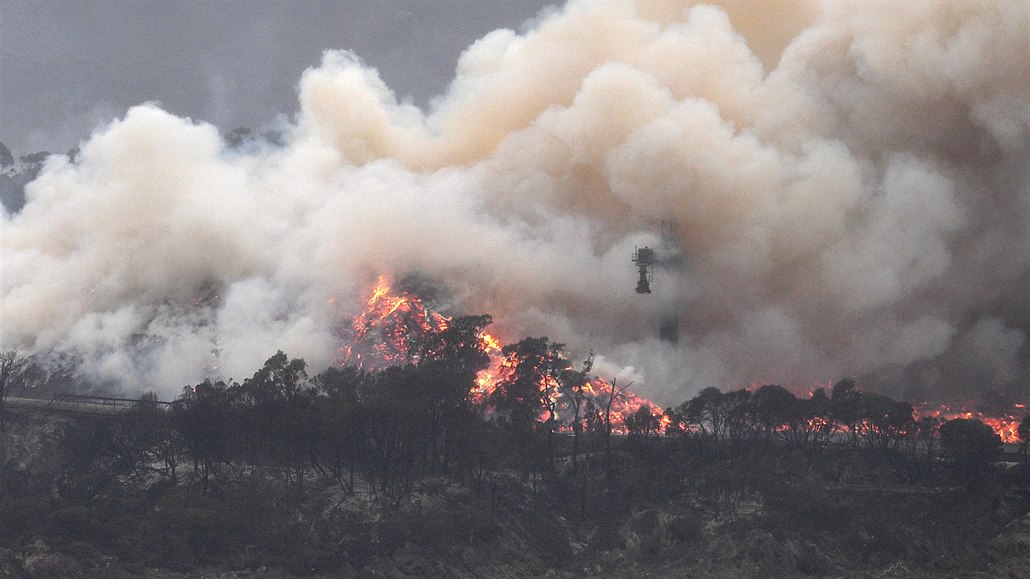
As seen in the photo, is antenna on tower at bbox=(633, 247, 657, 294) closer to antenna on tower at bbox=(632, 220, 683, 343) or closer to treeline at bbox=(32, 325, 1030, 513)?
antenna on tower at bbox=(632, 220, 683, 343)

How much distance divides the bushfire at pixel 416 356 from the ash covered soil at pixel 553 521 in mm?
7804

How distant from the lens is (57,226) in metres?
121

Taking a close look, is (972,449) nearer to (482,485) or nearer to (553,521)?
(553,521)

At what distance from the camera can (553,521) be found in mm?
74812

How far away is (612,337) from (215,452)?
142 ft

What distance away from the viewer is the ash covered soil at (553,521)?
65.5m

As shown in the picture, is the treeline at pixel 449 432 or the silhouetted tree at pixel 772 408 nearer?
the treeline at pixel 449 432

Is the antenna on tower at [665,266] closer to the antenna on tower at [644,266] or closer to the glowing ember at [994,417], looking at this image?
the antenna on tower at [644,266]

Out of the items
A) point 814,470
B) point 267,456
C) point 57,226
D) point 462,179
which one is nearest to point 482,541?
point 267,456

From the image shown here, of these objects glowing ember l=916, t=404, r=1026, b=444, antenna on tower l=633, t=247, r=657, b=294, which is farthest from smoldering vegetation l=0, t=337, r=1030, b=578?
antenna on tower l=633, t=247, r=657, b=294

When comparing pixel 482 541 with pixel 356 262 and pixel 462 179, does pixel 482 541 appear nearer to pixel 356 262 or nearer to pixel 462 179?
pixel 356 262

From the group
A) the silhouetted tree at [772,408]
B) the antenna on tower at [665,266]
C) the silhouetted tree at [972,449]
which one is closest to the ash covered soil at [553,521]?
the silhouetted tree at [972,449]

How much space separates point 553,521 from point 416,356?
25100 mm

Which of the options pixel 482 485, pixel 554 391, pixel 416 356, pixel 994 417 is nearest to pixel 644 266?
pixel 554 391
